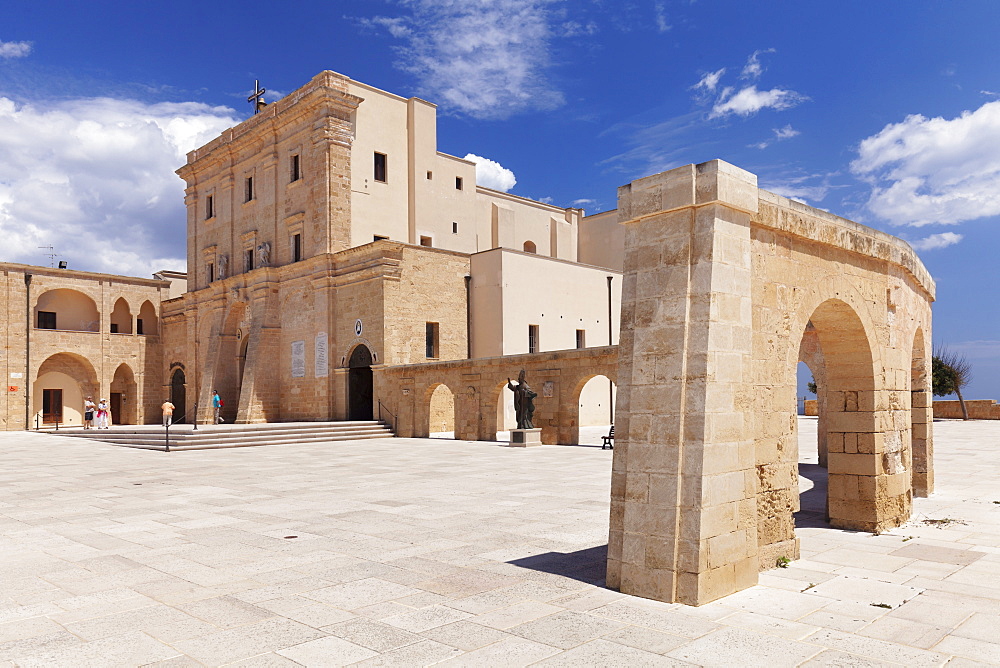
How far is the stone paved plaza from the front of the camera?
4531mm

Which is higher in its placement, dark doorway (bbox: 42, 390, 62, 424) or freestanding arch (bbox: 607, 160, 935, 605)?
freestanding arch (bbox: 607, 160, 935, 605)

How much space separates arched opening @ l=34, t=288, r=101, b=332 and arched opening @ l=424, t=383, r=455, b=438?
22.7 metres

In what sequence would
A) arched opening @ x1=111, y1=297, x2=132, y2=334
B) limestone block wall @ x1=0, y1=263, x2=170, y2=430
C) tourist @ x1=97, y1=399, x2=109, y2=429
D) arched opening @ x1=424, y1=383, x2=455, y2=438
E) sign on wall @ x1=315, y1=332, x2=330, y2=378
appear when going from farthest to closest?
arched opening @ x1=111, y1=297, x2=132, y2=334
limestone block wall @ x1=0, y1=263, x2=170, y2=430
tourist @ x1=97, y1=399, x2=109, y2=429
sign on wall @ x1=315, y1=332, x2=330, y2=378
arched opening @ x1=424, y1=383, x2=455, y2=438

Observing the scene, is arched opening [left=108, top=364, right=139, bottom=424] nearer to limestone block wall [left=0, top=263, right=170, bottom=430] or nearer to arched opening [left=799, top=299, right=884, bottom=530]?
limestone block wall [left=0, top=263, right=170, bottom=430]

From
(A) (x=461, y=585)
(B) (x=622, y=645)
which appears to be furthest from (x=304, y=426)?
(B) (x=622, y=645)

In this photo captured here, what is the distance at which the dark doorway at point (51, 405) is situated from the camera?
37.2 metres

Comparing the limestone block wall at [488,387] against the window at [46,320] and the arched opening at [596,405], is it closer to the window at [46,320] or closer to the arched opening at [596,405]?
the arched opening at [596,405]

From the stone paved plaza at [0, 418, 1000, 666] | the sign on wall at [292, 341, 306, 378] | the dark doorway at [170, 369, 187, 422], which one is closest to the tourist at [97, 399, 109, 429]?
the dark doorway at [170, 369, 187, 422]

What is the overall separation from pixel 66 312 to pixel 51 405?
5.10 meters

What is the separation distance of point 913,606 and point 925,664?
1.32 meters

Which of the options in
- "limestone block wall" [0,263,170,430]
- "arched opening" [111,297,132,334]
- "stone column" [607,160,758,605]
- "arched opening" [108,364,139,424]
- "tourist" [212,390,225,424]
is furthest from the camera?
"arched opening" [111,297,132,334]

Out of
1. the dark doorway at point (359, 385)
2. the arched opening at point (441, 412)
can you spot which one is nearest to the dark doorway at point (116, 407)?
the dark doorway at point (359, 385)

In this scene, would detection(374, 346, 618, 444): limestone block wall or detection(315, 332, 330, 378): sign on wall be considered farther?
detection(315, 332, 330, 378): sign on wall

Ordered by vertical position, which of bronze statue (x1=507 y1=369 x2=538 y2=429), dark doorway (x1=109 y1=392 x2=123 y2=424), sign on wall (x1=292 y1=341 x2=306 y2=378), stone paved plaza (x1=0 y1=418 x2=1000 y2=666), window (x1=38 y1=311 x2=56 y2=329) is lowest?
dark doorway (x1=109 y1=392 x2=123 y2=424)
